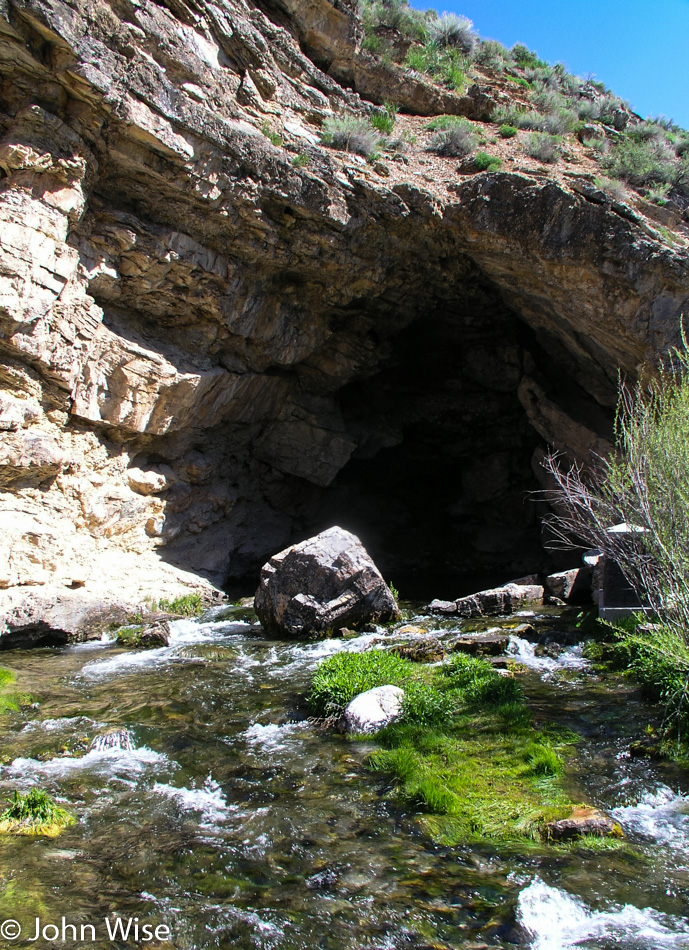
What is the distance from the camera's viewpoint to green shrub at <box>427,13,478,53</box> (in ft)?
75.2

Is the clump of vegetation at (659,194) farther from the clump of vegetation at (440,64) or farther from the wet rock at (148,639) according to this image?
the wet rock at (148,639)

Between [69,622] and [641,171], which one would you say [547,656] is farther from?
[641,171]

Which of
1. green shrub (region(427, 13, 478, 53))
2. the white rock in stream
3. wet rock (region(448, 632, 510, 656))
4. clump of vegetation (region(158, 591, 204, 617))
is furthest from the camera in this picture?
green shrub (region(427, 13, 478, 53))

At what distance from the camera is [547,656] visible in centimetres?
925

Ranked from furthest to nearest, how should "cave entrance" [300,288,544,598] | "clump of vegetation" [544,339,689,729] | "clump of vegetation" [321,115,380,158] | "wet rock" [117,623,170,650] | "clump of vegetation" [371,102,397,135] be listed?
"cave entrance" [300,288,544,598] → "clump of vegetation" [371,102,397,135] → "clump of vegetation" [321,115,380,158] → "wet rock" [117,623,170,650] → "clump of vegetation" [544,339,689,729]

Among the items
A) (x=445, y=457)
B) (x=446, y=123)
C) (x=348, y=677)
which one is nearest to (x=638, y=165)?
(x=446, y=123)

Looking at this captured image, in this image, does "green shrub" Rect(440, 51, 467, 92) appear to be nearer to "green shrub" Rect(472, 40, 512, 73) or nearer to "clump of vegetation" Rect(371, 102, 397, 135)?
"green shrub" Rect(472, 40, 512, 73)

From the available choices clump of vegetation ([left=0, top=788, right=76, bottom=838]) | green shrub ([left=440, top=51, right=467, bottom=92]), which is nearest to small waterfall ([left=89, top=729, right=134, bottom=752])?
clump of vegetation ([left=0, top=788, right=76, bottom=838])

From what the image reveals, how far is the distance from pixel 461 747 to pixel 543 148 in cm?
1722

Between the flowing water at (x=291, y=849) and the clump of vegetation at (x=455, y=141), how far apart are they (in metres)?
15.9

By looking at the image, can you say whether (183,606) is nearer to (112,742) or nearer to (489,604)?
(489,604)

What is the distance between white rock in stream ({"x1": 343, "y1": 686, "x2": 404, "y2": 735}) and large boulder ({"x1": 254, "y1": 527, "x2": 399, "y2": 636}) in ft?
13.9

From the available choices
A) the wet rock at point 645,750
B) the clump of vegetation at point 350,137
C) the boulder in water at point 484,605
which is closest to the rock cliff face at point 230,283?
the clump of vegetation at point 350,137

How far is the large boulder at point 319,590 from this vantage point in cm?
1118
